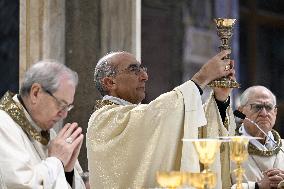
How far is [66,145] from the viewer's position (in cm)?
477

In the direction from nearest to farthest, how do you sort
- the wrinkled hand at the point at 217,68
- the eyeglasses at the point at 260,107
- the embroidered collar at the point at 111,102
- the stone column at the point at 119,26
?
the wrinkled hand at the point at 217,68 → the embroidered collar at the point at 111,102 → the eyeglasses at the point at 260,107 → the stone column at the point at 119,26

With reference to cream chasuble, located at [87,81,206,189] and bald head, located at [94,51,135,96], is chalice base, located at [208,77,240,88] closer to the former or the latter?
cream chasuble, located at [87,81,206,189]

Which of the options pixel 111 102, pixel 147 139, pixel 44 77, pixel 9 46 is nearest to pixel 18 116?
pixel 44 77

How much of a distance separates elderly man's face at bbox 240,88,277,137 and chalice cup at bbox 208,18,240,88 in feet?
4.95

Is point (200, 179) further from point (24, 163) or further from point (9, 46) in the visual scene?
point (9, 46)

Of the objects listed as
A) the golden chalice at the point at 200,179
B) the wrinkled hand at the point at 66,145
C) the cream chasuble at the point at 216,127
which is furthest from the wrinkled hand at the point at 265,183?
the golden chalice at the point at 200,179

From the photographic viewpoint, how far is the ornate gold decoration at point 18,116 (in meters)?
4.82

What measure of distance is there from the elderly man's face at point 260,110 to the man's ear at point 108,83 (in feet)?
4.06

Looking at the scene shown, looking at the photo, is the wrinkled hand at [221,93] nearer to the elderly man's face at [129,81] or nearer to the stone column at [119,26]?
the elderly man's face at [129,81]

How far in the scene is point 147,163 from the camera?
459cm

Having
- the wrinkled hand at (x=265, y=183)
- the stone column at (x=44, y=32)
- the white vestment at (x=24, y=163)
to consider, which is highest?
the stone column at (x=44, y=32)

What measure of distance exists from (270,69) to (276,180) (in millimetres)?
3140

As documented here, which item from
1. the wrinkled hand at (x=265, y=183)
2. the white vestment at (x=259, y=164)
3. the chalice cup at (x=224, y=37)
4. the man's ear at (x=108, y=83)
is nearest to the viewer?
the chalice cup at (x=224, y=37)

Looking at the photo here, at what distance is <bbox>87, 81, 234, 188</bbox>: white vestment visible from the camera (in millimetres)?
4524
